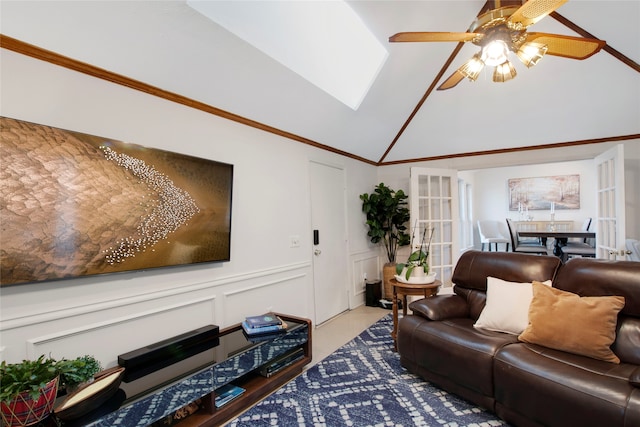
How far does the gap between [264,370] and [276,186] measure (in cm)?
168

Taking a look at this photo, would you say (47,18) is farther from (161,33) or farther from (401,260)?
(401,260)

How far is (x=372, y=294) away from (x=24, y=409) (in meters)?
3.81

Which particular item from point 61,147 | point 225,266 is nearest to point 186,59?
point 61,147

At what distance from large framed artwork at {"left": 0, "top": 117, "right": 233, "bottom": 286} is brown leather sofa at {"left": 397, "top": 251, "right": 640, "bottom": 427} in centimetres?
183

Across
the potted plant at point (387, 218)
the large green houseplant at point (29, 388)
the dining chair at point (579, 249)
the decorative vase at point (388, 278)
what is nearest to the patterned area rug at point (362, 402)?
the large green houseplant at point (29, 388)

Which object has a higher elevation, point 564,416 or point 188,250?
point 188,250

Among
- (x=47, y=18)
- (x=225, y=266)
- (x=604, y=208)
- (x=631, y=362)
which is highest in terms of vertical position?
(x=47, y=18)

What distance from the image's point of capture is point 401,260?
5.06m

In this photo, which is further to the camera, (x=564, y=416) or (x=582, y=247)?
(x=582, y=247)

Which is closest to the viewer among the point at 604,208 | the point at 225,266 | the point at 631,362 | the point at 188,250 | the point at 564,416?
the point at 564,416

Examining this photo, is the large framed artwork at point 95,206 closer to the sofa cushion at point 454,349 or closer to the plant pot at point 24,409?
the plant pot at point 24,409

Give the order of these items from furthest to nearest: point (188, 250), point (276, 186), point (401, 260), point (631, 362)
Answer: point (401, 260), point (276, 186), point (188, 250), point (631, 362)

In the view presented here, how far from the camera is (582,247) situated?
18.9 feet

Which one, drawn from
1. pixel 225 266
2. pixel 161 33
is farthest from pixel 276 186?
pixel 161 33
